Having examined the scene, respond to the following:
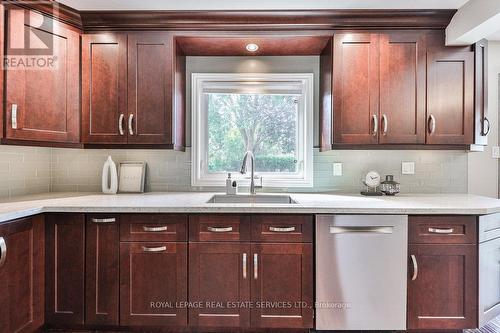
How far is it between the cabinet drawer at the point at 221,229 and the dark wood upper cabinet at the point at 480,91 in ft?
6.12

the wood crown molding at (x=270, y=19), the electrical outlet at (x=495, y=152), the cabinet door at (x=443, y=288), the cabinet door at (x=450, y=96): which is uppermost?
the wood crown molding at (x=270, y=19)

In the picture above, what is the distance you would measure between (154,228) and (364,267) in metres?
1.37

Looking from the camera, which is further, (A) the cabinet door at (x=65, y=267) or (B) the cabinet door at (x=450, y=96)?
(B) the cabinet door at (x=450, y=96)

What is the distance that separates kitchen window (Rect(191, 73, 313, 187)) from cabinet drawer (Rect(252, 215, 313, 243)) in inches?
29.8

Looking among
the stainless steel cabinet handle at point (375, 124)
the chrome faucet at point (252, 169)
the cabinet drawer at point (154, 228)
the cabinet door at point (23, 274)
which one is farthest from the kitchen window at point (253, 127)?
the cabinet door at point (23, 274)

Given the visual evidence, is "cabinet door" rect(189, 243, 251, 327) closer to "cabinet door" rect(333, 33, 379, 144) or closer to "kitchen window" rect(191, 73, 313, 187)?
"kitchen window" rect(191, 73, 313, 187)

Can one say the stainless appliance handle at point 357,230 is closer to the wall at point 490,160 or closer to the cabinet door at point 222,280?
the cabinet door at point 222,280

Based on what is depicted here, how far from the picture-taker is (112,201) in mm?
2037

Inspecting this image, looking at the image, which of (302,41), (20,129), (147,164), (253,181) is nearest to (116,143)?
(147,164)

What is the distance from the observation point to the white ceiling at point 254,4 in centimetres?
205

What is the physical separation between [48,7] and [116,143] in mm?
→ 1033

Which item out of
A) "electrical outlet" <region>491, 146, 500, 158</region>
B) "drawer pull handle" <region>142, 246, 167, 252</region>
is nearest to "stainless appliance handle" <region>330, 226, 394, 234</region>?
"drawer pull handle" <region>142, 246, 167, 252</region>

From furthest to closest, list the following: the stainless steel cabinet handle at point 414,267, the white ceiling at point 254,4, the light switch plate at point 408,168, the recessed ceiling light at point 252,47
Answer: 1. the light switch plate at point 408,168
2. the recessed ceiling light at point 252,47
3. the white ceiling at point 254,4
4. the stainless steel cabinet handle at point 414,267

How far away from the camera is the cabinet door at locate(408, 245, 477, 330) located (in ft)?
6.14
